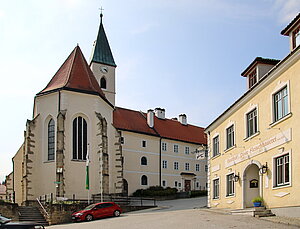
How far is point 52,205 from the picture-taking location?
95.5ft

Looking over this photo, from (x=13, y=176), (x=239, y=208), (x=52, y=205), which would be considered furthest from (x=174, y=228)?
(x=13, y=176)

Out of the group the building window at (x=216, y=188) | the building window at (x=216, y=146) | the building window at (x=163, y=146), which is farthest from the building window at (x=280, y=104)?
the building window at (x=163, y=146)

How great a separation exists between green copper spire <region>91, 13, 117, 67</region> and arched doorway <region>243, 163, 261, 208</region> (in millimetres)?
38435

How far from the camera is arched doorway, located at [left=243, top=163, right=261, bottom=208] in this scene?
22.7 meters

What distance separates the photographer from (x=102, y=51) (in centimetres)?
5947

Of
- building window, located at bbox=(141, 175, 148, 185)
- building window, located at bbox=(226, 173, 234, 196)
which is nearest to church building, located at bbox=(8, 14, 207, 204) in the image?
building window, located at bbox=(141, 175, 148, 185)

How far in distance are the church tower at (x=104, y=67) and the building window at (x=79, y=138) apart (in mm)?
18789

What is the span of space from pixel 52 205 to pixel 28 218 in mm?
2451

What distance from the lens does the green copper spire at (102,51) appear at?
192 feet

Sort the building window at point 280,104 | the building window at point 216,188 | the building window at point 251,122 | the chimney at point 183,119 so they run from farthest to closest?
the chimney at point 183,119
the building window at point 216,188
the building window at point 251,122
the building window at point 280,104

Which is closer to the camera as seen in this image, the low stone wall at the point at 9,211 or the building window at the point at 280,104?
the building window at the point at 280,104

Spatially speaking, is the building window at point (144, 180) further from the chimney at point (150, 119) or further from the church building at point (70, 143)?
the chimney at point (150, 119)

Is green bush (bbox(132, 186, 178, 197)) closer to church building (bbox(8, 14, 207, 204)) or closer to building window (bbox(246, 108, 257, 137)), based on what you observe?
church building (bbox(8, 14, 207, 204))

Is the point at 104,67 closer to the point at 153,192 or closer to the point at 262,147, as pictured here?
the point at 153,192
